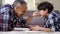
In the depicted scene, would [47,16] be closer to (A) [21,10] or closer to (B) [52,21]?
(B) [52,21]

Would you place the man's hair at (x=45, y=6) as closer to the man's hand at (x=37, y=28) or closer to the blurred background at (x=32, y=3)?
the blurred background at (x=32, y=3)

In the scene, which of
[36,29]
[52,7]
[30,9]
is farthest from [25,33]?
[52,7]

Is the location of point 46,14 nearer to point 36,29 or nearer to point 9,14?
point 36,29

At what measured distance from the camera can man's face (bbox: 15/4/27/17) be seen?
1.29m

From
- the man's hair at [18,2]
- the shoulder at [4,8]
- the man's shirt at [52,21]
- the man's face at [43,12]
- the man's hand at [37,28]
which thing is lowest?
the man's hand at [37,28]

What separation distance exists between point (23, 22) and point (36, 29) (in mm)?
139

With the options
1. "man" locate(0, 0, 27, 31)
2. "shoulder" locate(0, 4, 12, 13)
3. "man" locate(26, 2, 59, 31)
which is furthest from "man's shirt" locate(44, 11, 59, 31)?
"shoulder" locate(0, 4, 12, 13)

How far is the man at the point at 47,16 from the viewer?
4.22 ft

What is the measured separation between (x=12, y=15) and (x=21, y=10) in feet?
0.30

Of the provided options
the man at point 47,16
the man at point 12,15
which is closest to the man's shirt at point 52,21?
the man at point 47,16

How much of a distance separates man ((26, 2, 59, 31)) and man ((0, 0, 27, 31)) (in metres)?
0.10

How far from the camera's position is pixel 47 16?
4.36 ft

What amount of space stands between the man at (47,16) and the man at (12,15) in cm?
10

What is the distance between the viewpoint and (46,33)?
48.3 inches
